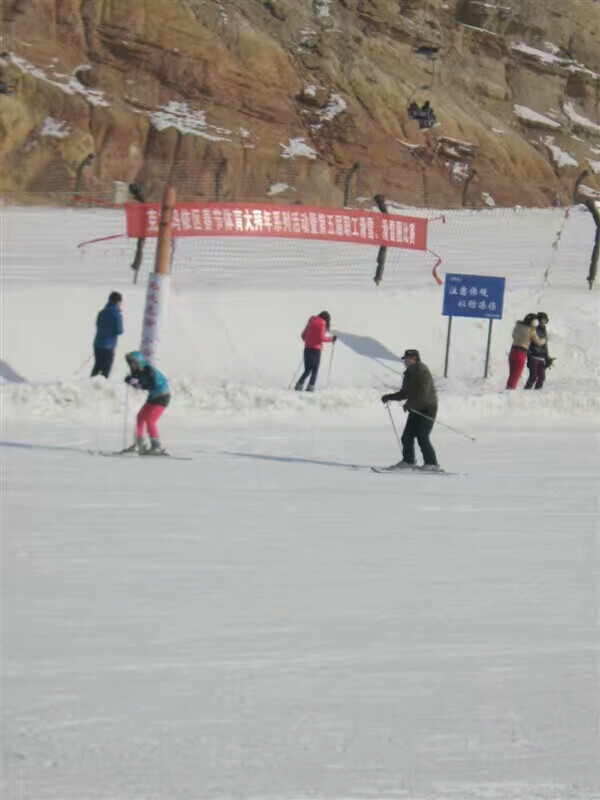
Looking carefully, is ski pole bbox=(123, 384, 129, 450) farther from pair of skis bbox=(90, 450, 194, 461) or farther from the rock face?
the rock face

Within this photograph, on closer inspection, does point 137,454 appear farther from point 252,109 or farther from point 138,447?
point 252,109

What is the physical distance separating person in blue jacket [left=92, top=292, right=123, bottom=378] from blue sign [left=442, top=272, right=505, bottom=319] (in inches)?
240

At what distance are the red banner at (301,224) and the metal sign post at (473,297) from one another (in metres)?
4.39

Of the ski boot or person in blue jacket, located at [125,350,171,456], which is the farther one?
the ski boot

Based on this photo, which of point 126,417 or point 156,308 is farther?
point 156,308

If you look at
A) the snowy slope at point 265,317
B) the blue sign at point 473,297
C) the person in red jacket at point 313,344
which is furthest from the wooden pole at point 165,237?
the blue sign at point 473,297

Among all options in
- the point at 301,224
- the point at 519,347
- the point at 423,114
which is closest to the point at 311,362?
the point at 519,347

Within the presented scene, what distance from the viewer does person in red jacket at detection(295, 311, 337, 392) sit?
64.6ft

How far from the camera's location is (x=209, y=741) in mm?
6066

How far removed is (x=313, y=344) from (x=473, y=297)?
4061mm

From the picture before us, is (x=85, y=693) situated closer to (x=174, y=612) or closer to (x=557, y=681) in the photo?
(x=174, y=612)

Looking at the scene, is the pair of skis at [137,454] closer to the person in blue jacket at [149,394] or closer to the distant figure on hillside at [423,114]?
the person in blue jacket at [149,394]

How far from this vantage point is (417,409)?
13828 mm

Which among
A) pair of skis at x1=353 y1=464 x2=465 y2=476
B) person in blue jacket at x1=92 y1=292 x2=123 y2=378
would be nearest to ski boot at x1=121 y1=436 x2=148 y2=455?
pair of skis at x1=353 y1=464 x2=465 y2=476
